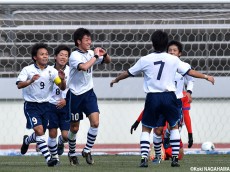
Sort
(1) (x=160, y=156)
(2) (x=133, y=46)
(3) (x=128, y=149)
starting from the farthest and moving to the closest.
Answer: (2) (x=133, y=46) < (3) (x=128, y=149) < (1) (x=160, y=156)

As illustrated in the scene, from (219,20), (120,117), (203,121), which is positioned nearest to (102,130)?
(120,117)

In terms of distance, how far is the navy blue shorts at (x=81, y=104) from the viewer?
12.0m

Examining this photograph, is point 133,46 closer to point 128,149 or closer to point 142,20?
point 142,20

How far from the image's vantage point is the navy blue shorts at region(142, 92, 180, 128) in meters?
11.0

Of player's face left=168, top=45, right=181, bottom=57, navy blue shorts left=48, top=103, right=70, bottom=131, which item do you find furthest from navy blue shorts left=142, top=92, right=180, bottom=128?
navy blue shorts left=48, top=103, right=70, bottom=131

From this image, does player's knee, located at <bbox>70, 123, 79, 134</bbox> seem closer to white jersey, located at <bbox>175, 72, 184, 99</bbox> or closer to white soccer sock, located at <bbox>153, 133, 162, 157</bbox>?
white soccer sock, located at <bbox>153, 133, 162, 157</bbox>

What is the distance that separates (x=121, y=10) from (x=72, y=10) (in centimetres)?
85

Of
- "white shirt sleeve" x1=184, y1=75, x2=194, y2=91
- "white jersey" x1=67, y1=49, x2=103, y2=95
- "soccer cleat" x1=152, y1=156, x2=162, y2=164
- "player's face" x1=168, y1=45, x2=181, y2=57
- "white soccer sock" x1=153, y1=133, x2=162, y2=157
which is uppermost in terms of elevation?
"player's face" x1=168, y1=45, x2=181, y2=57

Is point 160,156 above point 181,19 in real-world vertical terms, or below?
below

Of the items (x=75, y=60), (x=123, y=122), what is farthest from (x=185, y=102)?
(x=75, y=60)

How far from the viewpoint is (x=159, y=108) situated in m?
11.0

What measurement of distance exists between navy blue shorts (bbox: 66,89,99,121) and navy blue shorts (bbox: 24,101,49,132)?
38 cm

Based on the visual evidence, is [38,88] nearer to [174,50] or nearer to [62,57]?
[62,57]

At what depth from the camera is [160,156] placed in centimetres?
1249
